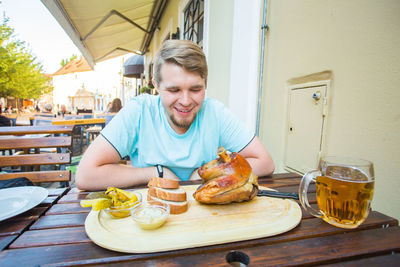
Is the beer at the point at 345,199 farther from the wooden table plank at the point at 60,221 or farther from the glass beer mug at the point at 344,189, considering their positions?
the wooden table plank at the point at 60,221

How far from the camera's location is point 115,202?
0.90 m

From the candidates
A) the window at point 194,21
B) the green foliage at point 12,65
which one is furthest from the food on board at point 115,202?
the green foliage at point 12,65

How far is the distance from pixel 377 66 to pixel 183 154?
4.75 ft

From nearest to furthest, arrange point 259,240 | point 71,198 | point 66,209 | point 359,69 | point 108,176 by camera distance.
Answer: point 259,240, point 66,209, point 71,198, point 108,176, point 359,69

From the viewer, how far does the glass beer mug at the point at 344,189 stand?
2.50 feet

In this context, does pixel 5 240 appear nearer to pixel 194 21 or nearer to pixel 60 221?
pixel 60 221

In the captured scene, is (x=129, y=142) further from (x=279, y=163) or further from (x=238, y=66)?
(x=238, y=66)

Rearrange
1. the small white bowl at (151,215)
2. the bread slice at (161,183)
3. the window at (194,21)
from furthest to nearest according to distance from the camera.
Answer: the window at (194,21) → the bread slice at (161,183) → the small white bowl at (151,215)

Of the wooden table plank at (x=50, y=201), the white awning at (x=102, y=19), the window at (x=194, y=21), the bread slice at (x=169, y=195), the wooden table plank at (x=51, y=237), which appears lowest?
the wooden table plank at (x=50, y=201)

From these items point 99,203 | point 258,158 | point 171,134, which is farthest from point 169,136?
point 99,203

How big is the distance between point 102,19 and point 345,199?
852cm

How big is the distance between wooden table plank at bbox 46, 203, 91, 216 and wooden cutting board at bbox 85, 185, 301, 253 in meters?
0.13

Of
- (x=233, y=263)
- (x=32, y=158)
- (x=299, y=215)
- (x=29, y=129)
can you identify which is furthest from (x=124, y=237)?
(x=29, y=129)

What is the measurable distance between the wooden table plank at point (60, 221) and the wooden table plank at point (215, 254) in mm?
149
